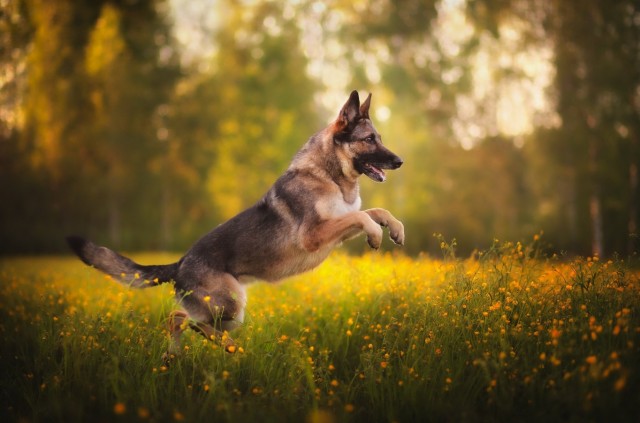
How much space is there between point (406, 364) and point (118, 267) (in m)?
3.32

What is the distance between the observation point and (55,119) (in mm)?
21016

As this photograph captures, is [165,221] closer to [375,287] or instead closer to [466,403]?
[375,287]

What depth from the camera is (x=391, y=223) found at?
5.23 m

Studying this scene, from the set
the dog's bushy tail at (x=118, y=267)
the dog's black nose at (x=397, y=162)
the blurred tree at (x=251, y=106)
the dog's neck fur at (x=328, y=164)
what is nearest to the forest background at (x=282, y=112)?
the blurred tree at (x=251, y=106)

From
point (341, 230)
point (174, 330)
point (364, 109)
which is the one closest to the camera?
point (341, 230)

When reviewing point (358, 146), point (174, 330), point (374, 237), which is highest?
point (358, 146)

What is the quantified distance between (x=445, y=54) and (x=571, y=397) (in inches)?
904

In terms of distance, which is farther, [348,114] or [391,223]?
[348,114]

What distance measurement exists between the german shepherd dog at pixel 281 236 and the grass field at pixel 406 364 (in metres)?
0.32

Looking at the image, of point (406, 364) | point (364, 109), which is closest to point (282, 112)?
point (364, 109)

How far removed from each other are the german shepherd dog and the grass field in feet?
1.04

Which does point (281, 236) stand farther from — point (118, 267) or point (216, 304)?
point (118, 267)

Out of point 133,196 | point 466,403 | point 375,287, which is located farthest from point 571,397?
point 133,196

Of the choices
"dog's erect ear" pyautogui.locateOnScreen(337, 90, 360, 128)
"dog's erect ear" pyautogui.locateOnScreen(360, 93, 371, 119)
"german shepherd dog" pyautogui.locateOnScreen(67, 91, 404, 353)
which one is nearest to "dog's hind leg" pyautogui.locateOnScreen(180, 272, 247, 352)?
"german shepherd dog" pyautogui.locateOnScreen(67, 91, 404, 353)
